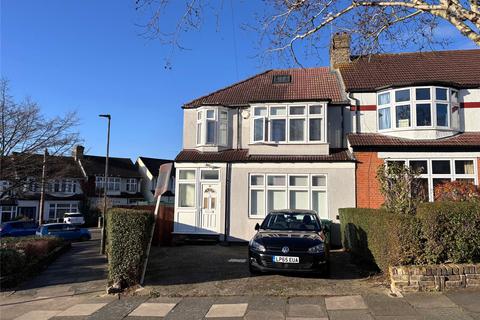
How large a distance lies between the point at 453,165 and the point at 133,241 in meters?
12.7

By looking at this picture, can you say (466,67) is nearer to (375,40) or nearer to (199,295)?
(375,40)

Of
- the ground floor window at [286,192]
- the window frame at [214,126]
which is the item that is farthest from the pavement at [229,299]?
the window frame at [214,126]

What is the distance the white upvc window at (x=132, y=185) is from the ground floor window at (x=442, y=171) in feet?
156

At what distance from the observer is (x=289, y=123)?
58.9 ft

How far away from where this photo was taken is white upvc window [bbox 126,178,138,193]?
2316 inches

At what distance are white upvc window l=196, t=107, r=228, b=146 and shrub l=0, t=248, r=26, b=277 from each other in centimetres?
882

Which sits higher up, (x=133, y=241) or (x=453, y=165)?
(x=453, y=165)

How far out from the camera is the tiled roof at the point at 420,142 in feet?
52.6

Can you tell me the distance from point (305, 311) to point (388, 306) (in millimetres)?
1367

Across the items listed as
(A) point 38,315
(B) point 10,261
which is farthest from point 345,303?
(B) point 10,261

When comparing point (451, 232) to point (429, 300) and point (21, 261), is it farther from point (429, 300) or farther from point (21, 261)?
point (21, 261)

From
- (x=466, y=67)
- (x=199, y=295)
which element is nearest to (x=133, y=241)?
(x=199, y=295)

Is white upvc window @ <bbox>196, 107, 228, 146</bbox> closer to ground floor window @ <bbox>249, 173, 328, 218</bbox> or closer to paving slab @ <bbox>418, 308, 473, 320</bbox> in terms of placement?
ground floor window @ <bbox>249, 173, 328, 218</bbox>

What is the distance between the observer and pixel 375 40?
8.73 m
